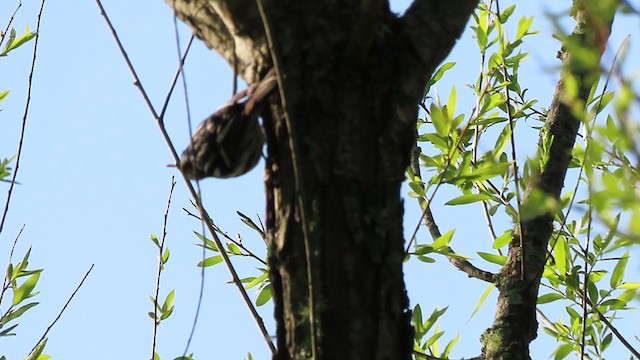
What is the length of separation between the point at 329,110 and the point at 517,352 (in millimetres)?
922

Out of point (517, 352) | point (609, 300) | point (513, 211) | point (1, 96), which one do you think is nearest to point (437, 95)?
point (513, 211)

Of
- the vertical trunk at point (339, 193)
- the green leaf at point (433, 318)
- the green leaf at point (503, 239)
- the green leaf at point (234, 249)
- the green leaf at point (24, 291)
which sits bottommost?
the vertical trunk at point (339, 193)

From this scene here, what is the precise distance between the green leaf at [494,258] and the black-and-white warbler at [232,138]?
1.16 metres

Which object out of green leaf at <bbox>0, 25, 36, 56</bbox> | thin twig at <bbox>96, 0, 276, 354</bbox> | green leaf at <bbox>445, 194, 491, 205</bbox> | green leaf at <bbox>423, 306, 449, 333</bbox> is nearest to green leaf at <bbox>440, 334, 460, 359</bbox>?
green leaf at <bbox>423, 306, 449, 333</bbox>

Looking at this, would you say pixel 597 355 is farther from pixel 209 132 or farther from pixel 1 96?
pixel 1 96

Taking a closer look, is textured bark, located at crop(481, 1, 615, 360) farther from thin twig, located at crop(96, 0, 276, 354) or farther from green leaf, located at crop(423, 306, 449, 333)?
thin twig, located at crop(96, 0, 276, 354)

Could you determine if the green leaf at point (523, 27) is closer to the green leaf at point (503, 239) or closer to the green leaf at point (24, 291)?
the green leaf at point (503, 239)

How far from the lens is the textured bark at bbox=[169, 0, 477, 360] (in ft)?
4.20

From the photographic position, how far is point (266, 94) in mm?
1343

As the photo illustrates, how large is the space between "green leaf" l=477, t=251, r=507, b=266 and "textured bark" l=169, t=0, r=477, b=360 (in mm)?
1123

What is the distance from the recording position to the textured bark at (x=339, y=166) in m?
1.28

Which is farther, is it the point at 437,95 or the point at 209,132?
the point at 437,95

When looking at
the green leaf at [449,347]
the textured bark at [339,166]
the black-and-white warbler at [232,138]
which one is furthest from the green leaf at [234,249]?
the textured bark at [339,166]

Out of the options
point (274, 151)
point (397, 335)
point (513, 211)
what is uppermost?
point (513, 211)
